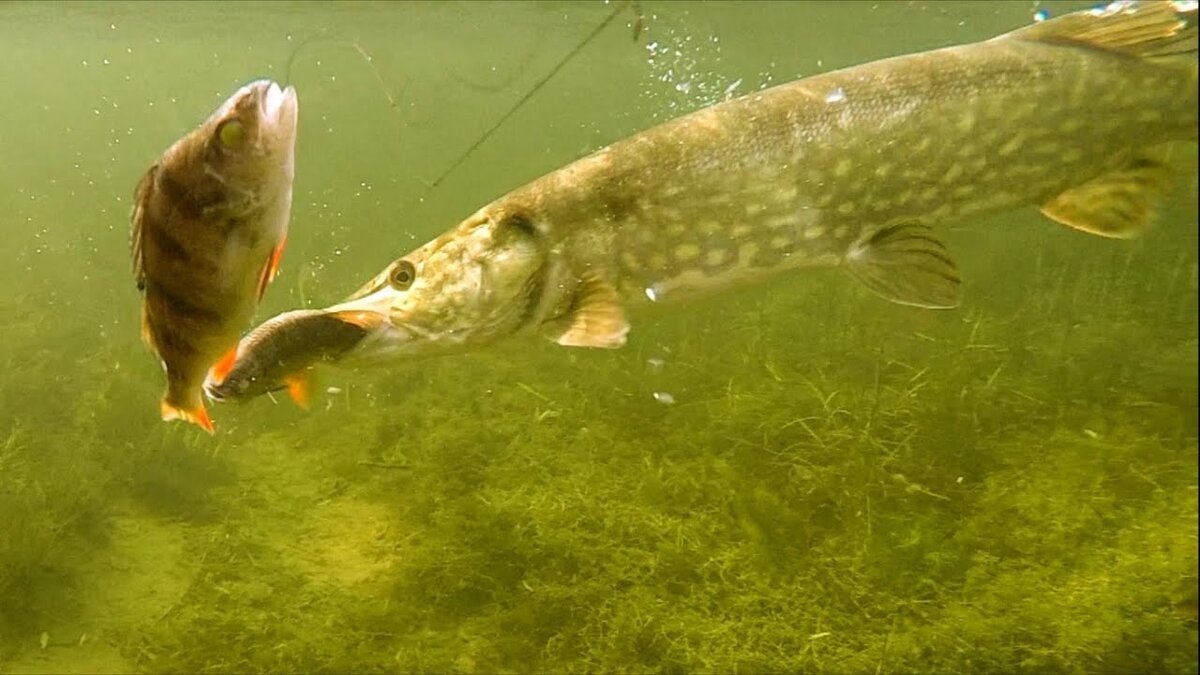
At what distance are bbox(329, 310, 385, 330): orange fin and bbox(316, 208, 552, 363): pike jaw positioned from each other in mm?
31

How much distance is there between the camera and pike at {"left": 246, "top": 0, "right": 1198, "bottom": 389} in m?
3.22

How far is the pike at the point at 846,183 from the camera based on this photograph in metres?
3.22

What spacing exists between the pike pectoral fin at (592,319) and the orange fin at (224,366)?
118 cm

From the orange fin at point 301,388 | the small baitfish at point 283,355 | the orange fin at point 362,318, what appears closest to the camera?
the small baitfish at point 283,355

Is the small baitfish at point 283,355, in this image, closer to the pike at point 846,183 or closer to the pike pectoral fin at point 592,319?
the pike at point 846,183

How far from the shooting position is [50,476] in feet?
19.6

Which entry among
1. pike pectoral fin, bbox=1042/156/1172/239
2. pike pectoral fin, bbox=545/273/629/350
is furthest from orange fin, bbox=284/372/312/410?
pike pectoral fin, bbox=1042/156/1172/239

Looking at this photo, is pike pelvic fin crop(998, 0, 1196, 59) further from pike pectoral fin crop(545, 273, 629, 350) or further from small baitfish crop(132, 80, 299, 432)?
small baitfish crop(132, 80, 299, 432)

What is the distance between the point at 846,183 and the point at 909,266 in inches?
16.0

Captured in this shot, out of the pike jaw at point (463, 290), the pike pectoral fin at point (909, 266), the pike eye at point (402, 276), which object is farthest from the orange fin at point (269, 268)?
the pike pectoral fin at point (909, 266)

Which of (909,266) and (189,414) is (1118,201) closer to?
(909,266)

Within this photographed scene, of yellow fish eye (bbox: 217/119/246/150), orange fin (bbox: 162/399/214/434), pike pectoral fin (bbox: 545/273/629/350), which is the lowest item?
pike pectoral fin (bbox: 545/273/629/350)

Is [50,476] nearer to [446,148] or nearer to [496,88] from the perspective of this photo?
[496,88]

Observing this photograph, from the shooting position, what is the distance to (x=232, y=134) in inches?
74.0
